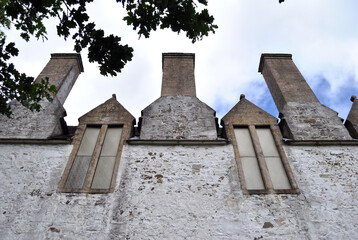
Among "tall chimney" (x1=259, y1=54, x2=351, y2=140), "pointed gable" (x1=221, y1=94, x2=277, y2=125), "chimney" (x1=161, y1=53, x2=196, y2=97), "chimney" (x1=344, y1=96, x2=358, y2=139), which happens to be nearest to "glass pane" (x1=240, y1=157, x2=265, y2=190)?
"pointed gable" (x1=221, y1=94, x2=277, y2=125)

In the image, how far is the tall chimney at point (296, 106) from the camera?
7492mm

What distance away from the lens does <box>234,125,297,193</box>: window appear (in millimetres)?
6203

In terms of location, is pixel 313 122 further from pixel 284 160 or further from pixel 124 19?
pixel 124 19

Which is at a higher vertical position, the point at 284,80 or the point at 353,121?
the point at 284,80

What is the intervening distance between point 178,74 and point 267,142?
4085 mm

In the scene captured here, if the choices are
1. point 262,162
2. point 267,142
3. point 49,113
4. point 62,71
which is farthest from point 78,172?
point 267,142

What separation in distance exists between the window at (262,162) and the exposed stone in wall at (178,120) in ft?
2.98

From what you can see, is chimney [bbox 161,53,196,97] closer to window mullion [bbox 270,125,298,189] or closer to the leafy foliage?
window mullion [bbox 270,125,298,189]

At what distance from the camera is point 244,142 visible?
725 cm

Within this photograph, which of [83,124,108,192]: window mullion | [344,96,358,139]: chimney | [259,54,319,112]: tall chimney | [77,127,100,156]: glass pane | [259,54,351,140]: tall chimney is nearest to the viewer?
[83,124,108,192]: window mullion

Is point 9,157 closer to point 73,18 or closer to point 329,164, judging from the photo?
point 73,18

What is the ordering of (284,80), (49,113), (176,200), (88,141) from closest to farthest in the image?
(176,200) < (88,141) < (49,113) < (284,80)

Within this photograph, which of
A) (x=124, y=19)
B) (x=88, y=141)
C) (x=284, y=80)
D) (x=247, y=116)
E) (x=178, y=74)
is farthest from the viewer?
(x=178, y=74)

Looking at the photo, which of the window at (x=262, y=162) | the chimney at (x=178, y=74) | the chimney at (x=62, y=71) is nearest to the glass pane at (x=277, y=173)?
the window at (x=262, y=162)
